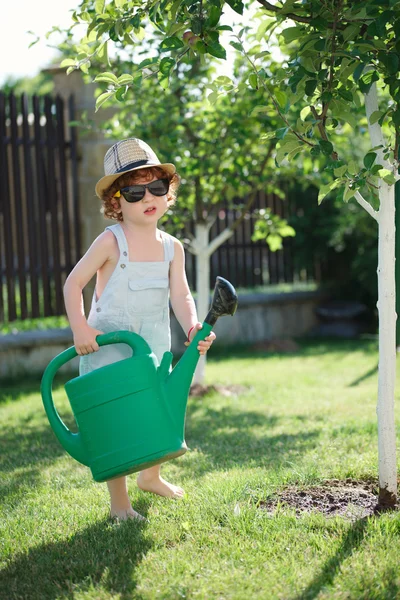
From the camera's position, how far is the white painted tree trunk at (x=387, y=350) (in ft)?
8.96

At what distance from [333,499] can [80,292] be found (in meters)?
1.24

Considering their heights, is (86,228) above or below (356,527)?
above

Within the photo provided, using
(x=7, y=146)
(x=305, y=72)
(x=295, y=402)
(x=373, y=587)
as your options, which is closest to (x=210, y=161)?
(x=295, y=402)

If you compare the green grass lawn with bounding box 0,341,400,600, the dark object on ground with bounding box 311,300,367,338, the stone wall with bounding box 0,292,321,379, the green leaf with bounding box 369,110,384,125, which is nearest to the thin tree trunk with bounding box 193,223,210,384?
the green grass lawn with bounding box 0,341,400,600

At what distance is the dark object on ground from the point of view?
9.34 m

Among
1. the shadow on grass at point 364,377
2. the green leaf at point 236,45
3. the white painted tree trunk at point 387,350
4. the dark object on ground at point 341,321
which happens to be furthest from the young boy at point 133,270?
the dark object on ground at point 341,321

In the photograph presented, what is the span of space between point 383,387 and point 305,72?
115cm

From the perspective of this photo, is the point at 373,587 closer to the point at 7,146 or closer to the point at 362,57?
the point at 362,57

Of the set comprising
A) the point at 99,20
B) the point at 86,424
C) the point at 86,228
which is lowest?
the point at 86,424

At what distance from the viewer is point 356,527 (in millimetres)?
2504

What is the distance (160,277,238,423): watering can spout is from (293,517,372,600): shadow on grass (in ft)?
2.23

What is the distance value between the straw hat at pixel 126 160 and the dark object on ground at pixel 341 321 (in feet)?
21.9

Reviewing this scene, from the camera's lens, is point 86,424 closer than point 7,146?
Yes

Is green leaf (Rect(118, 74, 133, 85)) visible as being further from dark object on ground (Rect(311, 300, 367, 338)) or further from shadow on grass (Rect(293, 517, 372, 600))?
dark object on ground (Rect(311, 300, 367, 338))
